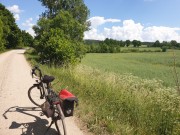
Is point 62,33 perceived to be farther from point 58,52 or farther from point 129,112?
point 129,112

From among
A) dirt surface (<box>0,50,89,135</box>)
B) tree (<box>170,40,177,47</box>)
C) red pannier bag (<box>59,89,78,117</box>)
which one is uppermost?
tree (<box>170,40,177,47</box>)

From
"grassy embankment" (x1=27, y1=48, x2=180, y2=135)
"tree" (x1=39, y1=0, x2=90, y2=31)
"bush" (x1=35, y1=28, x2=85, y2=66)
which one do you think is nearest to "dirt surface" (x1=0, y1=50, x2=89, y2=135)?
"grassy embankment" (x1=27, y1=48, x2=180, y2=135)

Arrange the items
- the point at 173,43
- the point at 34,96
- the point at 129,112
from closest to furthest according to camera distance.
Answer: the point at 173,43 → the point at 129,112 → the point at 34,96

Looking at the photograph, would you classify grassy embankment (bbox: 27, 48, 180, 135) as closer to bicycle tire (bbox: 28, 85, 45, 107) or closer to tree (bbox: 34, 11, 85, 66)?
bicycle tire (bbox: 28, 85, 45, 107)

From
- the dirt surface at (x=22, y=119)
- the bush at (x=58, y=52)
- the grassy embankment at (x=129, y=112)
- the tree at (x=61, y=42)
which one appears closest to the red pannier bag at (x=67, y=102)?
the dirt surface at (x=22, y=119)

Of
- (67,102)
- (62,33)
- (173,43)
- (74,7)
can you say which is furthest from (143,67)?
(67,102)

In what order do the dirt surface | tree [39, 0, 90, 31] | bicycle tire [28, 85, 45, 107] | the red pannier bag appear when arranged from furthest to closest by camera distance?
1. tree [39, 0, 90, 31]
2. bicycle tire [28, 85, 45, 107]
3. the dirt surface
4. the red pannier bag

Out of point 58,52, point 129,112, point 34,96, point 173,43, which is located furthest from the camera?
point 58,52

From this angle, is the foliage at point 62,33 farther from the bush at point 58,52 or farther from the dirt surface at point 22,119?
the dirt surface at point 22,119

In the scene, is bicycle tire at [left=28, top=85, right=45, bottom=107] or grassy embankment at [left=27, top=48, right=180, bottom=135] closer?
grassy embankment at [left=27, top=48, right=180, bottom=135]

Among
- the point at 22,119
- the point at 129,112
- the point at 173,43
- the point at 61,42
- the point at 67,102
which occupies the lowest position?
the point at 22,119

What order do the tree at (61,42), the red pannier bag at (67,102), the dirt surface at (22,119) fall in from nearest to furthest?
the red pannier bag at (67,102) → the dirt surface at (22,119) → the tree at (61,42)

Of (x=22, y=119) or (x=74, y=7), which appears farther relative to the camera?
(x=74, y=7)

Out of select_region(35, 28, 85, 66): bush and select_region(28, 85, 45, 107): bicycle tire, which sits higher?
select_region(35, 28, 85, 66): bush
